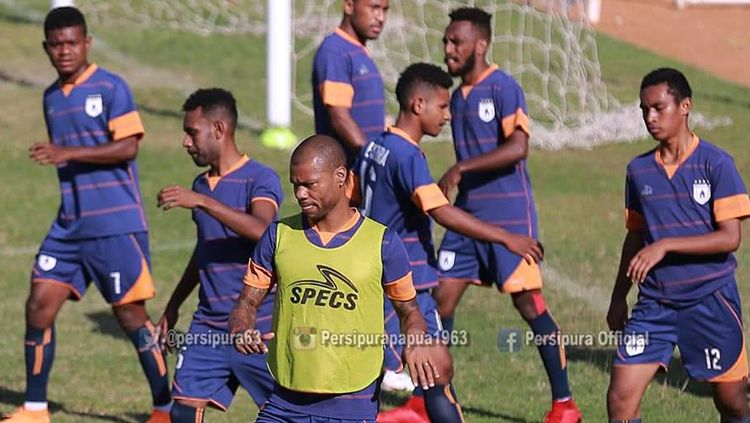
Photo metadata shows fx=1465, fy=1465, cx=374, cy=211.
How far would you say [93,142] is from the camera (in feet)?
26.0

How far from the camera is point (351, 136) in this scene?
27.0ft

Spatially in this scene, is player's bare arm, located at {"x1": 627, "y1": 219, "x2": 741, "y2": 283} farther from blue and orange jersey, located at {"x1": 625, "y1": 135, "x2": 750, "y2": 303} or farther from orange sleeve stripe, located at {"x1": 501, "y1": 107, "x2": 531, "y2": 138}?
orange sleeve stripe, located at {"x1": 501, "y1": 107, "x2": 531, "y2": 138}

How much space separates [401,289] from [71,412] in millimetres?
3307

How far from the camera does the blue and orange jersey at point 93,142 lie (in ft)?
25.9

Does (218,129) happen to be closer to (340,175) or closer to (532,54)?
(340,175)

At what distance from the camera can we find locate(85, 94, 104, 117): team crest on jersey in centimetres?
789

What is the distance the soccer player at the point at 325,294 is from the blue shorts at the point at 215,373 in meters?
0.92

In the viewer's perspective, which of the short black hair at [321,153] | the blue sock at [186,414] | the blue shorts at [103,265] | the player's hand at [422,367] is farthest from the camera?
the blue shorts at [103,265]

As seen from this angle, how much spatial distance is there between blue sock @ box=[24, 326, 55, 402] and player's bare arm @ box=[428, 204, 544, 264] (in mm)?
2426

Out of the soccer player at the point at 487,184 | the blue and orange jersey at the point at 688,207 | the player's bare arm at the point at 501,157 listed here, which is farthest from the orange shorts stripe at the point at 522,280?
the blue and orange jersey at the point at 688,207

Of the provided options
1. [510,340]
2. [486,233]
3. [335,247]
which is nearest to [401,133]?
[486,233]

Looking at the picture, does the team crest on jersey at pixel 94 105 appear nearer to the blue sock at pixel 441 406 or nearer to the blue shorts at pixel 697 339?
the blue sock at pixel 441 406

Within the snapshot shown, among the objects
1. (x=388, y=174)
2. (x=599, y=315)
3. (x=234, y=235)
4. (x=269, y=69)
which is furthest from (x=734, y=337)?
(x=269, y=69)

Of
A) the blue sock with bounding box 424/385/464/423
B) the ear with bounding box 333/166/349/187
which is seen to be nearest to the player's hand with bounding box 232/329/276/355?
the ear with bounding box 333/166/349/187
